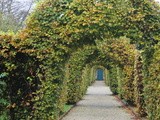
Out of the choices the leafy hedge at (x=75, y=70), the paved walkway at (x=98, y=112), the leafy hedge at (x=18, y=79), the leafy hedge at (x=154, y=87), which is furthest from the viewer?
the leafy hedge at (x=75, y=70)

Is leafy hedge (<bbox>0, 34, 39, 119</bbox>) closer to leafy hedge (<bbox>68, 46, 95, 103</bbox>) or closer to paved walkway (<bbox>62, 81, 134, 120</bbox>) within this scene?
paved walkway (<bbox>62, 81, 134, 120</bbox>)

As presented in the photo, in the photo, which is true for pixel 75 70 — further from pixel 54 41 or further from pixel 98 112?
pixel 54 41

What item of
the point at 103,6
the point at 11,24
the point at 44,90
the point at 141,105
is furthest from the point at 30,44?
the point at 11,24

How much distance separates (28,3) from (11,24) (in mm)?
5245

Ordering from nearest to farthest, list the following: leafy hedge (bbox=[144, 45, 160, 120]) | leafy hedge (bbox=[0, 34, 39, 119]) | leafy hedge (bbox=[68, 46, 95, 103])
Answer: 1. leafy hedge (bbox=[144, 45, 160, 120])
2. leafy hedge (bbox=[0, 34, 39, 119])
3. leafy hedge (bbox=[68, 46, 95, 103])

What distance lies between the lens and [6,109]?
11930 mm

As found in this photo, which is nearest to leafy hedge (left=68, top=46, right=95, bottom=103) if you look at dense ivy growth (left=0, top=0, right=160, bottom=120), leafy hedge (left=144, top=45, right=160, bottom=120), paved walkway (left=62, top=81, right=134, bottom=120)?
paved walkway (left=62, top=81, right=134, bottom=120)

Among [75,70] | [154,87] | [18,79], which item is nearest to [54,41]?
[18,79]

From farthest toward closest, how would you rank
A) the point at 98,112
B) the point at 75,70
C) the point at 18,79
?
the point at 75,70
the point at 98,112
the point at 18,79

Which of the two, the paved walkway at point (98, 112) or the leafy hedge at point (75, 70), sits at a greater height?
the leafy hedge at point (75, 70)

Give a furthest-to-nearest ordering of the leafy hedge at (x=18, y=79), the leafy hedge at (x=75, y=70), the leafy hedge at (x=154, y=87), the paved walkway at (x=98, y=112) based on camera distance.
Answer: the leafy hedge at (x=75, y=70) < the paved walkway at (x=98, y=112) < the leafy hedge at (x=18, y=79) < the leafy hedge at (x=154, y=87)

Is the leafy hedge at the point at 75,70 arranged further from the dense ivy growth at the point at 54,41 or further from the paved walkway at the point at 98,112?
the dense ivy growth at the point at 54,41

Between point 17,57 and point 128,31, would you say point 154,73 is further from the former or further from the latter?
point 17,57

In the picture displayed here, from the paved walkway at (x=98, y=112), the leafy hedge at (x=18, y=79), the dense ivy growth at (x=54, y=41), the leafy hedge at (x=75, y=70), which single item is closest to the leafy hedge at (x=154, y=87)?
the dense ivy growth at (x=54, y=41)
